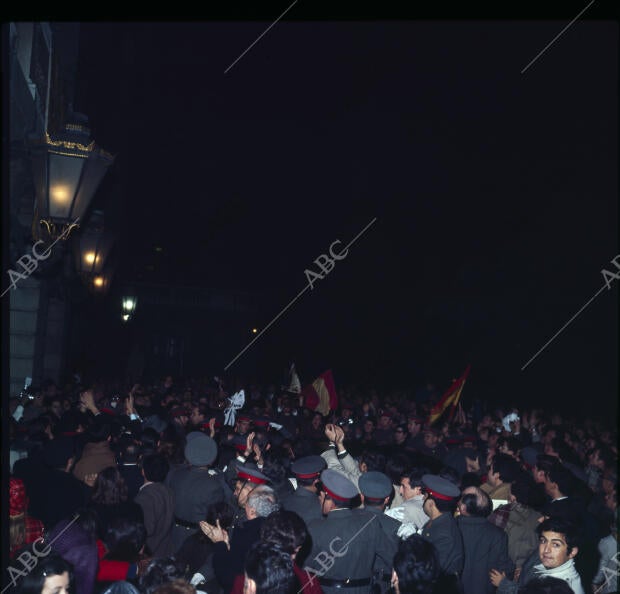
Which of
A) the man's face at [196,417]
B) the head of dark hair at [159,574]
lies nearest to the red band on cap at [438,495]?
the head of dark hair at [159,574]

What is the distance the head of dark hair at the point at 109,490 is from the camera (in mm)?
5270

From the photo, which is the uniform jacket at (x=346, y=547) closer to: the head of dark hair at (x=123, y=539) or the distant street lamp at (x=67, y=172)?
the head of dark hair at (x=123, y=539)

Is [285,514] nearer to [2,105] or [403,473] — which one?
[403,473]

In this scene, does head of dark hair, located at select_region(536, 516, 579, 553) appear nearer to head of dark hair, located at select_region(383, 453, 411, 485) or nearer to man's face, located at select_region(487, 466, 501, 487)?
head of dark hair, located at select_region(383, 453, 411, 485)

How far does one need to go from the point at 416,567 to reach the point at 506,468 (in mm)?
3250

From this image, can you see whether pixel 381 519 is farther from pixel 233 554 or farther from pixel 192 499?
pixel 192 499

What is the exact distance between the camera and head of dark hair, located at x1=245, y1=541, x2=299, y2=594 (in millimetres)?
3309

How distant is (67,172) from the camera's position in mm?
4938

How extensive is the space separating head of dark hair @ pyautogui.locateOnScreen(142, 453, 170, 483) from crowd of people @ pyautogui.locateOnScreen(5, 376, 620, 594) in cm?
1

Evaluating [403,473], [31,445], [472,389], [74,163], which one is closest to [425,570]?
[403,473]

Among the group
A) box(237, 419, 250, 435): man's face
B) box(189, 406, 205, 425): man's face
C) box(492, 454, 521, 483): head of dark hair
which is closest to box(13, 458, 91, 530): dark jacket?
box(237, 419, 250, 435): man's face

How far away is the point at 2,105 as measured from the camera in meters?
1.64

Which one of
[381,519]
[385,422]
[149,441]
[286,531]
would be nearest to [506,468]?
[381,519]

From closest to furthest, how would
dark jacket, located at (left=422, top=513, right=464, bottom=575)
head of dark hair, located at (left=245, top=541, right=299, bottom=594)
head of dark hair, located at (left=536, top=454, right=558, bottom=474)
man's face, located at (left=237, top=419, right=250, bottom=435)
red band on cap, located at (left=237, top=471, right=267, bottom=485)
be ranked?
1. head of dark hair, located at (left=245, top=541, right=299, bottom=594)
2. dark jacket, located at (left=422, top=513, right=464, bottom=575)
3. red band on cap, located at (left=237, top=471, right=267, bottom=485)
4. head of dark hair, located at (left=536, top=454, right=558, bottom=474)
5. man's face, located at (left=237, top=419, right=250, bottom=435)
